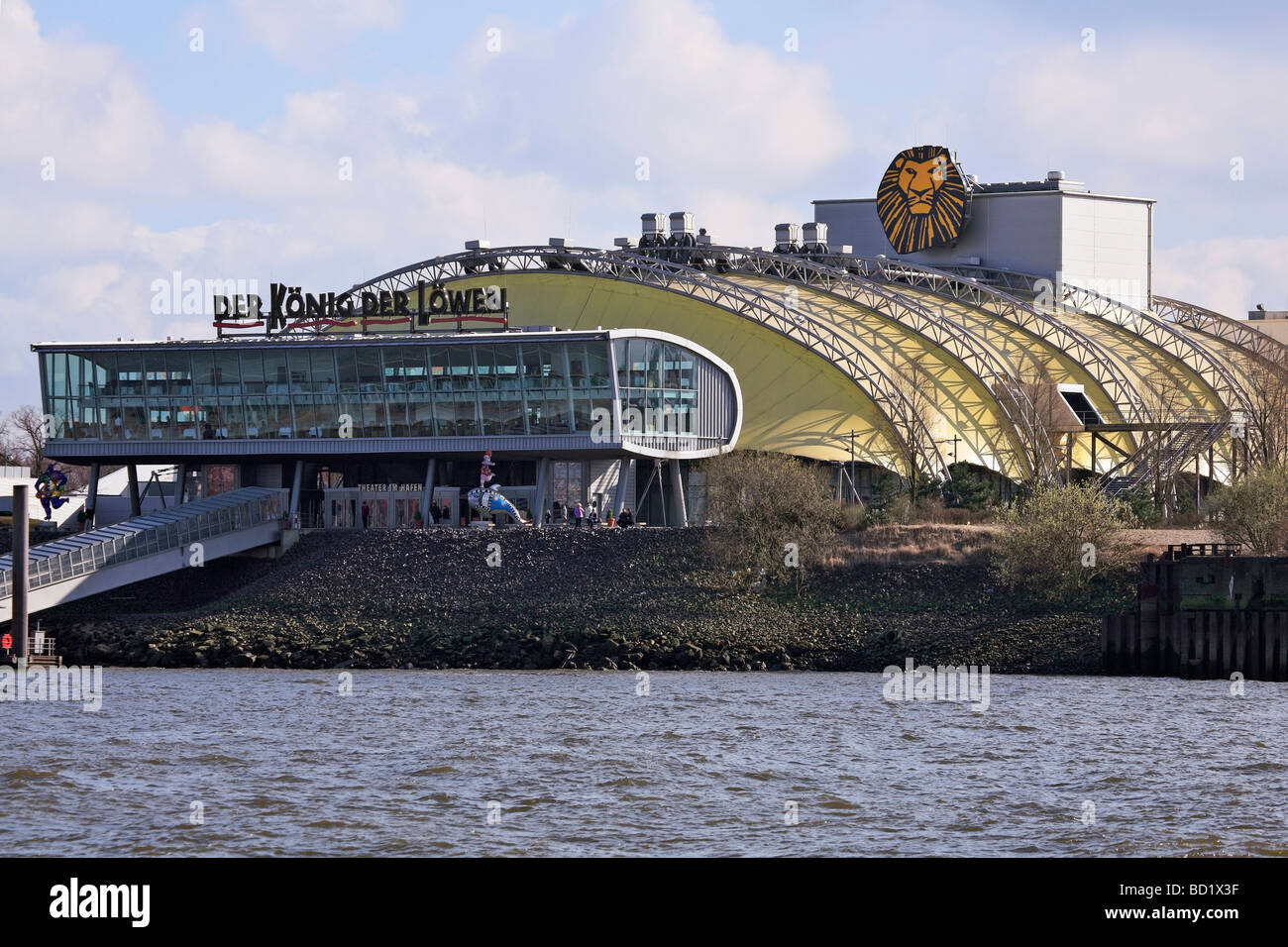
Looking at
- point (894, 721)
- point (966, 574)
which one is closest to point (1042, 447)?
point (966, 574)

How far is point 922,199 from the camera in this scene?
11956 centimetres

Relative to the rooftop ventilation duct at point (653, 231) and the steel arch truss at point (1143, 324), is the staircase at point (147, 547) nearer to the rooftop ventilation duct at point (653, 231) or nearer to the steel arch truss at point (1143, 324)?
the rooftop ventilation duct at point (653, 231)

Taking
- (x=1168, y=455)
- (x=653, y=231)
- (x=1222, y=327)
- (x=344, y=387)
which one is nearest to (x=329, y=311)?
(x=344, y=387)

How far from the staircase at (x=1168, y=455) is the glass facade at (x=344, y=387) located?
22.5 metres

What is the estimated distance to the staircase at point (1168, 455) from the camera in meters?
88.8

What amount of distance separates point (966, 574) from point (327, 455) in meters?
34.6

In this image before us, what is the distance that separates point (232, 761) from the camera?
1539 inches

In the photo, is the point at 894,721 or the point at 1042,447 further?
the point at 1042,447

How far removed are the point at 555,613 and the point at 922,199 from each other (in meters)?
58.3
